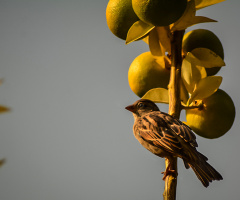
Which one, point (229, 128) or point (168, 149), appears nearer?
point (229, 128)

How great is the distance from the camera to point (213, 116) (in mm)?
2000

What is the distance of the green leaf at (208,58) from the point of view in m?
1.86

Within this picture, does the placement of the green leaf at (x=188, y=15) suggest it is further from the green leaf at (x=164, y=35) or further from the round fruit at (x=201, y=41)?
the round fruit at (x=201, y=41)

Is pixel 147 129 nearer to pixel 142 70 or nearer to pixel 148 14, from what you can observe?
pixel 142 70

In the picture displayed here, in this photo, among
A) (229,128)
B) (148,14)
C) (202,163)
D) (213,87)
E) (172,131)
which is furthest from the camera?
(172,131)

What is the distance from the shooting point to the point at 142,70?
7.13ft

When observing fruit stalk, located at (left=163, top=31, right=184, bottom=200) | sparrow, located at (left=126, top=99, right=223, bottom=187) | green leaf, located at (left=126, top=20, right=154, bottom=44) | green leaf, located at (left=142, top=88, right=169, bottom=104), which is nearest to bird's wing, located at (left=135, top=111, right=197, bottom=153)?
sparrow, located at (left=126, top=99, right=223, bottom=187)

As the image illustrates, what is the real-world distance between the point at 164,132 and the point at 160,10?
1191 mm

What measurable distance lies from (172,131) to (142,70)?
2.09 feet

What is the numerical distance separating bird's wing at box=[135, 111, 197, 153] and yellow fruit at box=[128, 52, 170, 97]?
0.77ft

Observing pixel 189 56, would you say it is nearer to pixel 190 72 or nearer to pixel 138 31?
pixel 190 72

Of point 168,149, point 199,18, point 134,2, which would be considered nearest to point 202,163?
point 168,149

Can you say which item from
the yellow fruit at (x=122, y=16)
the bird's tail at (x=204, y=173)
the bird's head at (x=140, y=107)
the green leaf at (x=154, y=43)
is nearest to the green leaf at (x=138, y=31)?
the green leaf at (x=154, y=43)

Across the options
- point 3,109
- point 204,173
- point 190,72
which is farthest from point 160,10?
point 3,109
